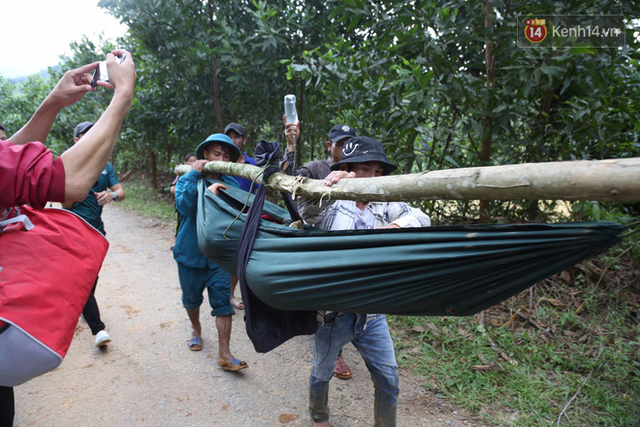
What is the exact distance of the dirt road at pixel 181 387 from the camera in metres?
2.58

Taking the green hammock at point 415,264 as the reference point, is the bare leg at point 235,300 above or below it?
below

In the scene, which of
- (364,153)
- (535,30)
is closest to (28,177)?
(364,153)

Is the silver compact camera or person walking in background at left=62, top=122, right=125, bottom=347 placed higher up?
the silver compact camera

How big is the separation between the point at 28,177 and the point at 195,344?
257 cm

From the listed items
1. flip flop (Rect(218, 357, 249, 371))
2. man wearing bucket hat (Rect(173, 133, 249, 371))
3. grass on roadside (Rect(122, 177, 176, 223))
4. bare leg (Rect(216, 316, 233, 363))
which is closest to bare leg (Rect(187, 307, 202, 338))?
man wearing bucket hat (Rect(173, 133, 249, 371))

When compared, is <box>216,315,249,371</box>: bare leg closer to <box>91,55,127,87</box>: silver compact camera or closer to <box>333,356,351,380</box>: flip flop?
<box>333,356,351,380</box>: flip flop

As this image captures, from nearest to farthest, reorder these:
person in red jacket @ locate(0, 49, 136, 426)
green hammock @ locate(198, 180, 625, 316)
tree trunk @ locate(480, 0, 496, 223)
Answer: person in red jacket @ locate(0, 49, 136, 426), green hammock @ locate(198, 180, 625, 316), tree trunk @ locate(480, 0, 496, 223)

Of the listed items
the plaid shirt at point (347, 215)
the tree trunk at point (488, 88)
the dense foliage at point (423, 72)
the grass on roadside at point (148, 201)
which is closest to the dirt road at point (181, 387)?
the plaid shirt at point (347, 215)

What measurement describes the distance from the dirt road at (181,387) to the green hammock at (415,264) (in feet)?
4.37

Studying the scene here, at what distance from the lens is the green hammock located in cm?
123

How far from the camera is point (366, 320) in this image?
210 cm

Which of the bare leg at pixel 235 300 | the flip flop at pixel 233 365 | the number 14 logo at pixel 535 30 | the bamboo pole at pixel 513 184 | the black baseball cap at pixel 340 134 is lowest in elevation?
the flip flop at pixel 233 365

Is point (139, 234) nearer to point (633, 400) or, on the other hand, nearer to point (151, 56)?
point (151, 56)

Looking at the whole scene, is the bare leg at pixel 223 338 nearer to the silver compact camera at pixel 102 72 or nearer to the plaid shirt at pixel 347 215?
the plaid shirt at pixel 347 215
